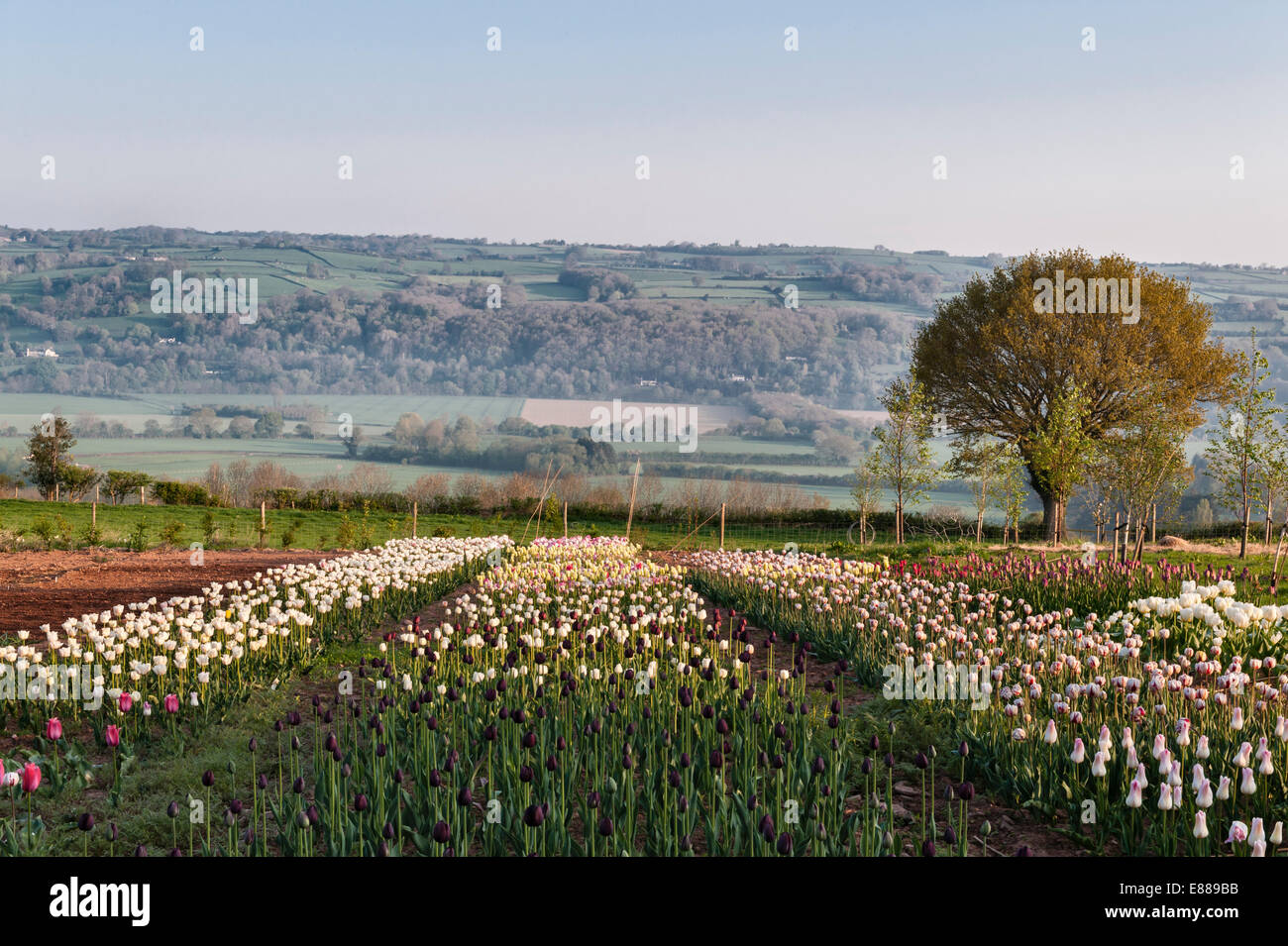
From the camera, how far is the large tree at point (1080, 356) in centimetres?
3397

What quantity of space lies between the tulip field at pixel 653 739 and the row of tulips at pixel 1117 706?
27 mm

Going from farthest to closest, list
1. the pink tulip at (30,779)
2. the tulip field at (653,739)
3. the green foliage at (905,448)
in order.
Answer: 1. the green foliage at (905,448)
2. the tulip field at (653,739)
3. the pink tulip at (30,779)

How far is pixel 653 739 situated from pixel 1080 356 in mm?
31869

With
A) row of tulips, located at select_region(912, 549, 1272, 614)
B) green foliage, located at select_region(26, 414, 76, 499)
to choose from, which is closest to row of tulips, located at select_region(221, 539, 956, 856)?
row of tulips, located at select_region(912, 549, 1272, 614)

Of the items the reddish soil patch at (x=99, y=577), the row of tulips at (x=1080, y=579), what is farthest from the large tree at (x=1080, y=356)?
the reddish soil patch at (x=99, y=577)

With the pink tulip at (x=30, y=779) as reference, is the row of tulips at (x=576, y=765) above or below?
below

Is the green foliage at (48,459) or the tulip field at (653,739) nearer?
the tulip field at (653,739)

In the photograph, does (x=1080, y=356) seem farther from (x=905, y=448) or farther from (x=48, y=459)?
(x=48, y=459)

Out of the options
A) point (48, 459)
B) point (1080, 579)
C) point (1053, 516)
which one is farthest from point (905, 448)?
point (48, 459)

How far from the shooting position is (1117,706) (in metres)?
6.77

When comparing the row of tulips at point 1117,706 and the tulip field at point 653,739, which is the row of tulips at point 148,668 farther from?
the row of tulips at point 1117,706

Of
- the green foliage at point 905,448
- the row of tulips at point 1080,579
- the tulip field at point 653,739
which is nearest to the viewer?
the tulip field at point 653,739

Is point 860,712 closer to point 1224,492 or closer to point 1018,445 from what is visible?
point 1224,492
